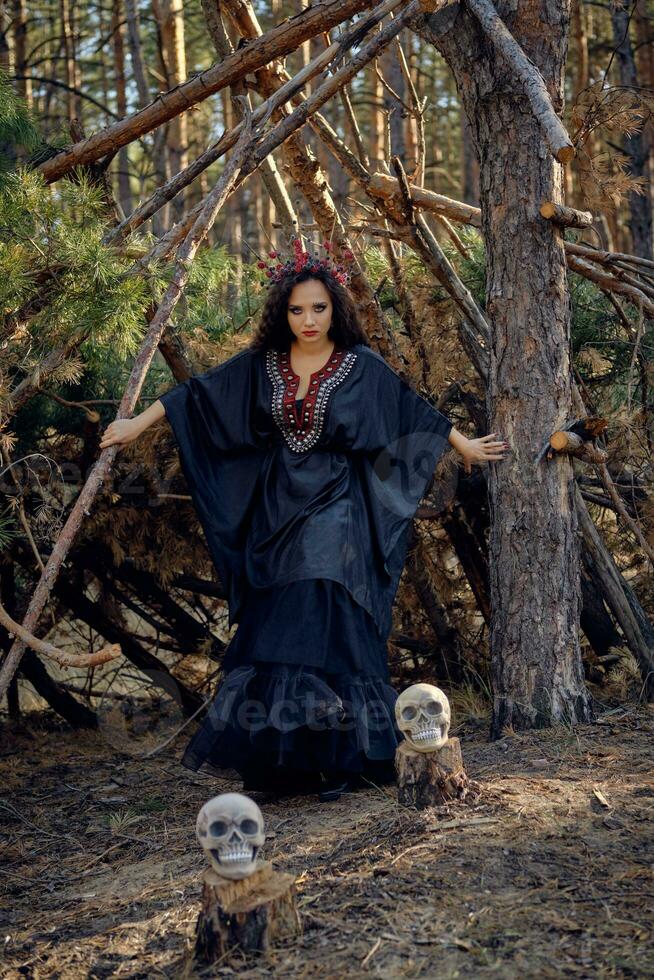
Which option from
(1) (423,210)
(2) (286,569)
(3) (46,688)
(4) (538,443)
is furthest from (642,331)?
(3) (46,688)

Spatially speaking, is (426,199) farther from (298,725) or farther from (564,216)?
(298,725)

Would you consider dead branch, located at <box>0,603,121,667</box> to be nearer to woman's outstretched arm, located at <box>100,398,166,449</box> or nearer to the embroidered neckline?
woman's outstretched arm, located at <box>100,398,166,449</box>

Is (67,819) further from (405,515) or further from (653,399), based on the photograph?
(653,399)

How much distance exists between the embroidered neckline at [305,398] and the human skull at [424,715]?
1265 mm

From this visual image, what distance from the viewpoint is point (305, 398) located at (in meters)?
4.27

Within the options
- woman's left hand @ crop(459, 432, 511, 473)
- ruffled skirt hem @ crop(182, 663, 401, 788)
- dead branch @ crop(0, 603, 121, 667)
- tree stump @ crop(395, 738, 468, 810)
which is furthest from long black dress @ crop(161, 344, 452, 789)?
dead branch @ crop(0, 603, 121, 667)

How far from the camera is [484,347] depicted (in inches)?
206

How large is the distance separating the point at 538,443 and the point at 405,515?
64 cm

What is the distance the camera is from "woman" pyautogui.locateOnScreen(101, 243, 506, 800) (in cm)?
402

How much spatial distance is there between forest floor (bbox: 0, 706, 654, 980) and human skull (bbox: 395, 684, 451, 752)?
233 millimetres

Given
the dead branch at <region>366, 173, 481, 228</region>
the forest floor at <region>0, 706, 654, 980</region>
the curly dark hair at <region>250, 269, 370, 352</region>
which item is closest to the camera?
the forest floor at <region>0, 706, 654, 980</region>

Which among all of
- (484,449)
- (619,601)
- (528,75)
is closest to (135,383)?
(484,449)

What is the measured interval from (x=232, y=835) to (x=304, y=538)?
1650mm

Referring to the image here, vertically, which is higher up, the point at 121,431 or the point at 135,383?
the point at 135,383
